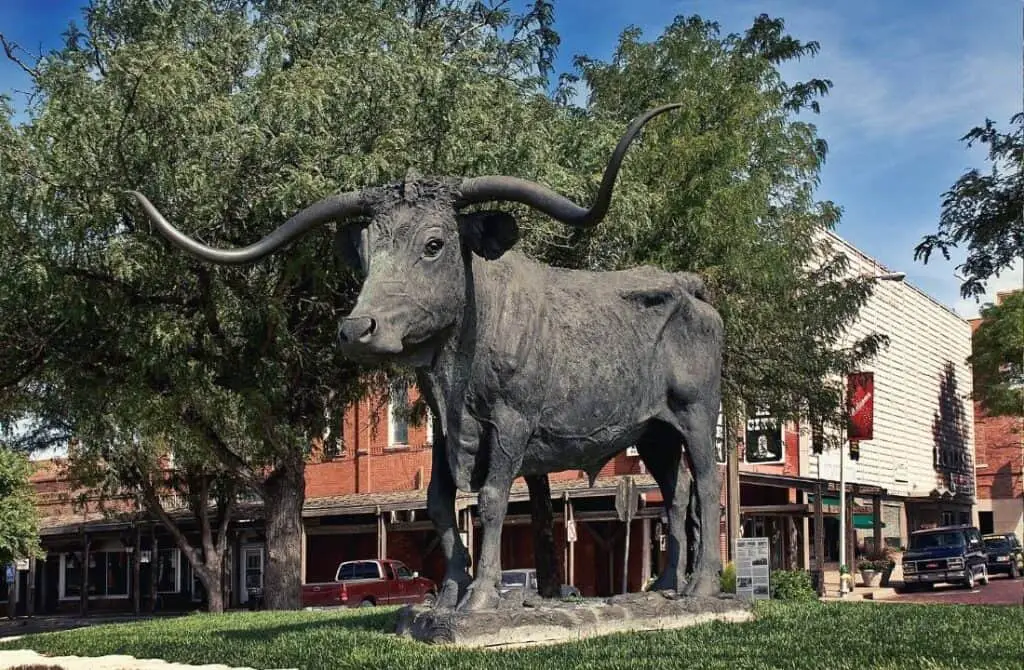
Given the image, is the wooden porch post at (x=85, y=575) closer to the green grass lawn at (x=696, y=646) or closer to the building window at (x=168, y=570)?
the building window at (x=168, y=570)

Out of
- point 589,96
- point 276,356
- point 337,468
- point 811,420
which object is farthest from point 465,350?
point 337,468

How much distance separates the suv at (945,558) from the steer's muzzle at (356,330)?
3266 cm

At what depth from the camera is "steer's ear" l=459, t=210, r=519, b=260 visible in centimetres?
791

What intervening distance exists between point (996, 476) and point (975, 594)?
3915cm

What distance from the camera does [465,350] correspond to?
806cm

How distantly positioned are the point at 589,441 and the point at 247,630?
3647 mm

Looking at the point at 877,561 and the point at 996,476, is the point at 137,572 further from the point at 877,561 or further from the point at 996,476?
the point at 996,476

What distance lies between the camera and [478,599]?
7832 mm

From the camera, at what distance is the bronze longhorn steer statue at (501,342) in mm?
7605

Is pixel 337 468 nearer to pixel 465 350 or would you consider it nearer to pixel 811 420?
pixel 811 420

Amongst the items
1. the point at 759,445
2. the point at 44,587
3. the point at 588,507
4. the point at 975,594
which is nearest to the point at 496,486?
the point at 759,445

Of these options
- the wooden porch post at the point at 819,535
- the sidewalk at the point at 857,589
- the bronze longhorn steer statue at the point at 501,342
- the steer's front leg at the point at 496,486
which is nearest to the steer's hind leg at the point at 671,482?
the bronze longhorn steer statue at the point at 501,342

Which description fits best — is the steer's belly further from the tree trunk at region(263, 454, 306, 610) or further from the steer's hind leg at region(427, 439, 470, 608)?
the tree trunk at region(263, 454, 306, 610)

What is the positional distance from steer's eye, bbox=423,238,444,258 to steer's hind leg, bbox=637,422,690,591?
2.78 meters
